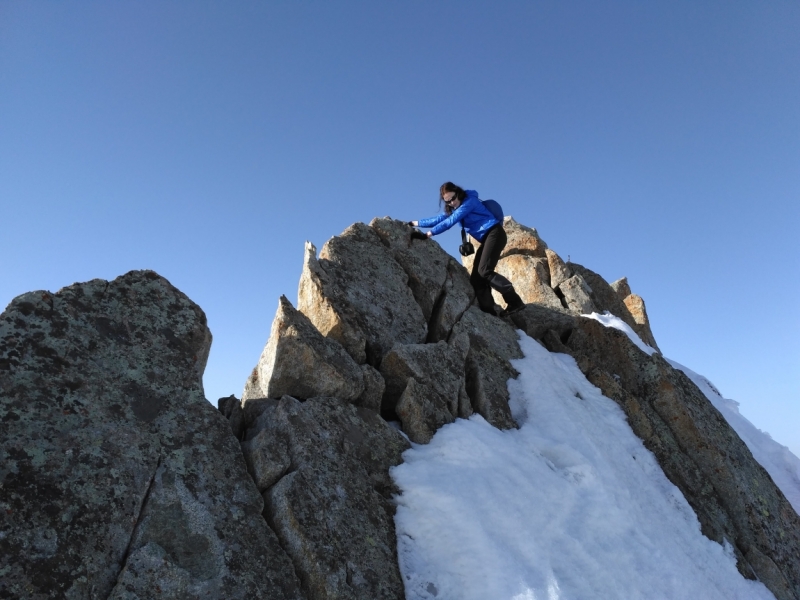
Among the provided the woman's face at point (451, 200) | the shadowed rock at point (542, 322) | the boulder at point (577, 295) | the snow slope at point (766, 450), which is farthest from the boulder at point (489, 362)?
the boulder at point (577, 295)

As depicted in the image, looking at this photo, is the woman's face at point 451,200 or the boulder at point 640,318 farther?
the boulder at point 640,318

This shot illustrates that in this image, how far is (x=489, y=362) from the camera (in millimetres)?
15445

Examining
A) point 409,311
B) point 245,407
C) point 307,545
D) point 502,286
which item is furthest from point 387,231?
point 307,545

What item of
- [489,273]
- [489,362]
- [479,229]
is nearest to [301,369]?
[489,362]

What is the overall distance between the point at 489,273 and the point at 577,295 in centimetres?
709

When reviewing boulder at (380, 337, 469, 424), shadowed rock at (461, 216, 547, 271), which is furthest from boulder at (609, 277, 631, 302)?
boulder at (380, 337, 469, 424)

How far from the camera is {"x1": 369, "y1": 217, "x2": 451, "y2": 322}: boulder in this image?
17.0 m

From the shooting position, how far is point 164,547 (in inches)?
293

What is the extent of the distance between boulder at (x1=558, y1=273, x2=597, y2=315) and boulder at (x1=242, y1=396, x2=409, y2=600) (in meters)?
14.6

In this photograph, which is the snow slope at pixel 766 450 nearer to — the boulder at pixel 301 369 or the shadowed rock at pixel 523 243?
the shadowed rock at pixel 523 243

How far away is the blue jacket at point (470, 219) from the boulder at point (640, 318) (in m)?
17.3

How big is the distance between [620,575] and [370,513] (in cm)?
470

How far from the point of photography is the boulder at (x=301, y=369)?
36.8 feet

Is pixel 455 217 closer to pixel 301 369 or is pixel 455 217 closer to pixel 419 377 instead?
pixel 419 377
